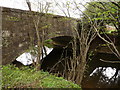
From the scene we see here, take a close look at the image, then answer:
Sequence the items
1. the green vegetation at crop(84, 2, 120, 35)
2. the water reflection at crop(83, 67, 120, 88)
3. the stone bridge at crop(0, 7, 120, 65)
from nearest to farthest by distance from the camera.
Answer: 1. the green vegetation at crop(84, 2, 120, 35)
2. the stone bridge at crop(0, 7, 120, 65)
3. the water reflection at crop(83, 67, 120, 88)

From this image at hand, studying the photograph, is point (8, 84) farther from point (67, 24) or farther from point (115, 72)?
point (115, 72)

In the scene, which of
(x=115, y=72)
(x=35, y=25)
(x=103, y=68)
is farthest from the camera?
(x=103, y=68)

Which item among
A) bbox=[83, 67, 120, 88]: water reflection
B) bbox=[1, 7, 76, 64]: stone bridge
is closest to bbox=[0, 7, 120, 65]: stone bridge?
bbox=[1, 7, 76, 64]: stone bridge

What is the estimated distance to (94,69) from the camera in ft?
22.9

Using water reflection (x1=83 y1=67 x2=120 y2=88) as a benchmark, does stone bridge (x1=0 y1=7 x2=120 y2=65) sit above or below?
above

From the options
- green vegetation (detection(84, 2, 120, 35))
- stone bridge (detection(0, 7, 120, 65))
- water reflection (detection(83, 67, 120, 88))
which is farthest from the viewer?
water reflection (detection(83, 67, 120, 88))

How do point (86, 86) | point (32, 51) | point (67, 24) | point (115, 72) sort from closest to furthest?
point (32, 51) < point (86, 86) < point (67, 24) < point (115, 72)

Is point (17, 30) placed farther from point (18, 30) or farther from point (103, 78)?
point (103, 78)

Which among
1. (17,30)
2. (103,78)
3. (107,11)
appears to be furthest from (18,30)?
(103,78)

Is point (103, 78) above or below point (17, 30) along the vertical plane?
below

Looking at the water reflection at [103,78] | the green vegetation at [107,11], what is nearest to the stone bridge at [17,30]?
the green vegetation at [107,11]

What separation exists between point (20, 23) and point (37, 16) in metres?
0.65

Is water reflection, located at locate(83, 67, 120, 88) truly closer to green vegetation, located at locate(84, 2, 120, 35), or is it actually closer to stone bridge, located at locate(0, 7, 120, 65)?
stone bridge, located at locate(0, 7, 120, 65)

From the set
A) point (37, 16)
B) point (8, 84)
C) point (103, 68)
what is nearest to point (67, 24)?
point (37, 16)
